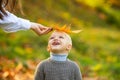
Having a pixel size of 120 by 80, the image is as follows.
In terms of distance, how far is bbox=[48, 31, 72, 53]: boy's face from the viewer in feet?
17.4

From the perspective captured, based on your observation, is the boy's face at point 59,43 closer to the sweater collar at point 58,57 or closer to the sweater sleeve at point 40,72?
the sweater collar at point 58,57

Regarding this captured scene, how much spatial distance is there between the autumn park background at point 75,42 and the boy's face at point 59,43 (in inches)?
98.8

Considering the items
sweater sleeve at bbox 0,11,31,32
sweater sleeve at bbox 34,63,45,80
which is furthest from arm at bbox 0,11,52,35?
sweater sleeve at bbox 34,63,45,80

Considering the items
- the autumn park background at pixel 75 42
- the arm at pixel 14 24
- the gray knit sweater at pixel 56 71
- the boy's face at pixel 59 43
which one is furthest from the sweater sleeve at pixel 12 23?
the autumn park background at pixel 75 42

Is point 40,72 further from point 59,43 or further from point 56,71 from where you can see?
point 59,43

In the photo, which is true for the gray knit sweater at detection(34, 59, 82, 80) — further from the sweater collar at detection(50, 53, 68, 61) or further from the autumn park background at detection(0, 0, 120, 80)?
the autumn park background at detection(0, 0, 120, 80)

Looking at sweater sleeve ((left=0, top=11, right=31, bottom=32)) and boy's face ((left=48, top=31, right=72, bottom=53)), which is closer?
boy's face ((left=48, top=31, right=72, bottom=53))

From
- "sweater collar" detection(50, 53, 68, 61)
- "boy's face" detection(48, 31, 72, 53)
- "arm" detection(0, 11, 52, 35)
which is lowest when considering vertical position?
"sweater collar" detection(50, 53, 68, 61)

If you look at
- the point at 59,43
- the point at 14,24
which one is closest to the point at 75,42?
the point at 14,24

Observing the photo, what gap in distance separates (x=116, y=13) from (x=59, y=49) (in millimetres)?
16459

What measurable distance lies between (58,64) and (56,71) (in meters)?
0.07

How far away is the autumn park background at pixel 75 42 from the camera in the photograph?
30.0 feet

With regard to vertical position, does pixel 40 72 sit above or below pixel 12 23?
below

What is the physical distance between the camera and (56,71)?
5.23 m
